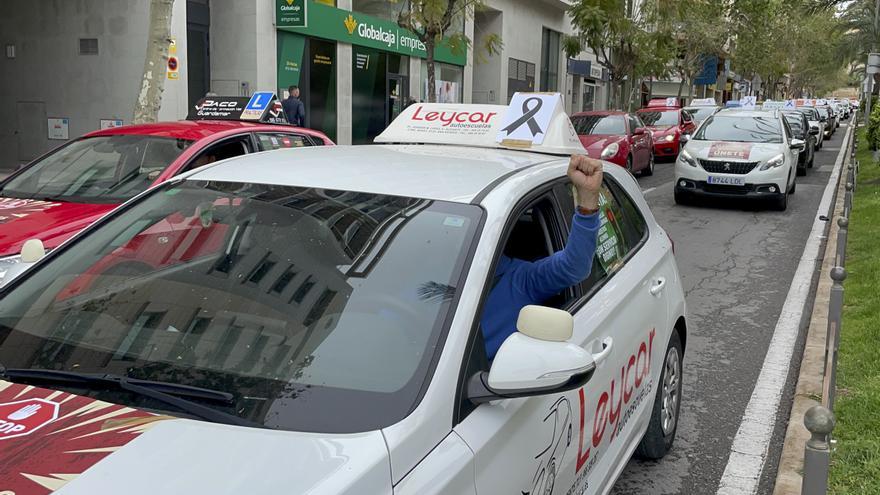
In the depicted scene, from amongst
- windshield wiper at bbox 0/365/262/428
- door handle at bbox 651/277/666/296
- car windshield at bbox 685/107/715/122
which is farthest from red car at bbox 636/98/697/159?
windshield wiper at bbox 0/365/262/428

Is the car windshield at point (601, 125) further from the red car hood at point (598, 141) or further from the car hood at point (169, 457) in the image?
the car hood at point (169, 457)

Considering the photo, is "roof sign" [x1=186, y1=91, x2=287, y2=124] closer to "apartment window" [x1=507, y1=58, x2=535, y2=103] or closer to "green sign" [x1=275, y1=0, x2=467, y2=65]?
"green sign" [x1=275, y1=0, x2=467, y2=65]

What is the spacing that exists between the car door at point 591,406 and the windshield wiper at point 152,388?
60 centimetres

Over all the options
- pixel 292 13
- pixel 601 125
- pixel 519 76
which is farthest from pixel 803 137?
pixel 519 76

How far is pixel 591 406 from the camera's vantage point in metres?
2.94

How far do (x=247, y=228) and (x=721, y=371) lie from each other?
4162 millimetres

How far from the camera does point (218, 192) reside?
297 cm

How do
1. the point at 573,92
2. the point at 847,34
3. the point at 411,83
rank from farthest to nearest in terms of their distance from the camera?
the point at 573,92
the point at 847,34
the point at 411,83

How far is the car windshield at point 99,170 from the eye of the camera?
6211mm

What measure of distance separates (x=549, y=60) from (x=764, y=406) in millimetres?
34101

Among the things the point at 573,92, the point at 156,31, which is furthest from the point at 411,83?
the point at 573,92

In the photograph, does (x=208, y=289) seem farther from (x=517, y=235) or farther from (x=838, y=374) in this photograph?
(x=838, y=374)

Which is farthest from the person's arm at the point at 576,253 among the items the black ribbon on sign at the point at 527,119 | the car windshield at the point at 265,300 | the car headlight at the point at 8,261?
the car headlight at the point at 8,261

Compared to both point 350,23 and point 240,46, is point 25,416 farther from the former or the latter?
point 350,23
